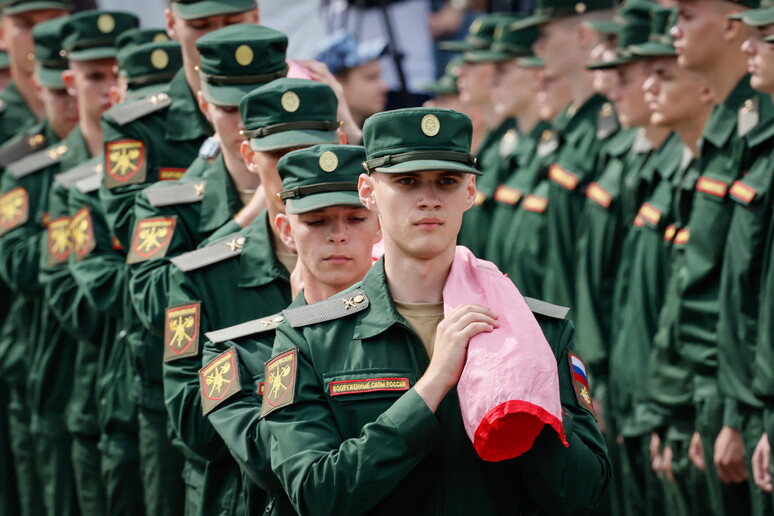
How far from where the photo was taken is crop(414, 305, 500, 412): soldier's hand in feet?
15.1

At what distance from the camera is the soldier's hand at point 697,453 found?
7895mm

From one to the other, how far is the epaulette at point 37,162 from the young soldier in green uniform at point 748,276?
4.33 meters

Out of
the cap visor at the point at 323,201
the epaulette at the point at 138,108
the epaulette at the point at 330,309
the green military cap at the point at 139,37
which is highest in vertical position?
the epaulette at the point at 330,309

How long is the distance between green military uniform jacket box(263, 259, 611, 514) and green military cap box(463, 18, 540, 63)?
6.79 m

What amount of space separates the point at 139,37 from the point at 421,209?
191 inches

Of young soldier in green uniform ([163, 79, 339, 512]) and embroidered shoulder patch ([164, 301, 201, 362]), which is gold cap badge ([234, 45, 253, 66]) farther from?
embroidered shoulder patch ([164, 301, 201, 362])

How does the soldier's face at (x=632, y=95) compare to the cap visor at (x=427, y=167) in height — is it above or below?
below

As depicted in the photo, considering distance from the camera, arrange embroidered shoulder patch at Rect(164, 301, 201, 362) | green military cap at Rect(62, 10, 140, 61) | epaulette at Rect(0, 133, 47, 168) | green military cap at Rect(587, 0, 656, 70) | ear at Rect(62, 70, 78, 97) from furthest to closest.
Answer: epaulette at Rect(0, 133, 47, 168) < ear at Rect(62, 70, 78, 97) < green military cap at Rect(62, 10, 140, 61) < green military cap at Rect(587, 0, 656, 70) < embroidered shoulder patch at Rect(164, 301, 201, 362)

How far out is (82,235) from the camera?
848 centimetres

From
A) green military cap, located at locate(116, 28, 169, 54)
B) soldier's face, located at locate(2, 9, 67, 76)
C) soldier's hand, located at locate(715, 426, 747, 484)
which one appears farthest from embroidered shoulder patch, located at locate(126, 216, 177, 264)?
soldier's face, located at locate(2, 9, 67, 76)

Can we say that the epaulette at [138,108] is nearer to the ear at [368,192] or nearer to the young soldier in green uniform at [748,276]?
the young soldier in green uniform at [748,276]

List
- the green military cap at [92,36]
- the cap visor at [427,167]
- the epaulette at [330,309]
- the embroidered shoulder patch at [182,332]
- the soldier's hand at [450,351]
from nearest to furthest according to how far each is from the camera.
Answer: the soldier's hand at [450,351]
the cap visor at [427,167]
the epaulette at [330,309]
the embroidered shoulder patch at [182,332]
the green military cap at [92,36]

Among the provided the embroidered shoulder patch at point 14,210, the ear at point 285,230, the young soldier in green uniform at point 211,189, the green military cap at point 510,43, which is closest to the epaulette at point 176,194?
the young soldier in green uniform at point 211,189

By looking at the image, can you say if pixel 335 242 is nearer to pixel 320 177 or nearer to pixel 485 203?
pixel 320 177
